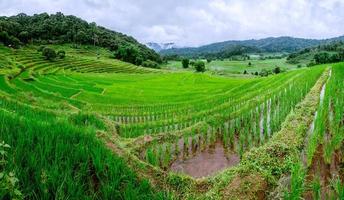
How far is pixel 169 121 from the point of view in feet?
37.2

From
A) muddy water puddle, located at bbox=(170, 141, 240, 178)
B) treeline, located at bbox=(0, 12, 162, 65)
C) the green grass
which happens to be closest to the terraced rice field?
muddy water puddle, located at bbox=(170, 141, 240, 178)

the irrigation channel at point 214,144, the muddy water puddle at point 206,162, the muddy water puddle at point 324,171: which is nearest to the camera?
the muddy water puddle at point 324,171

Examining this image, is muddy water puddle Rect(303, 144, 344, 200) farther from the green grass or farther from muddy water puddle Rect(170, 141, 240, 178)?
the green grass

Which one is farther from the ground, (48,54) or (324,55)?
(48,54)

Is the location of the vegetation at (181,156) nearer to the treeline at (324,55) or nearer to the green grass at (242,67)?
the green grass at (242,67)

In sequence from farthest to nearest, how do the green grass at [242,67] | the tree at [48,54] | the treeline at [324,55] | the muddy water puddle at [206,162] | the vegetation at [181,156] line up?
the green grass at [242,67] → the treeline at [324,55] → the tree at [48,54] → the muddy water puddle at [206,162] → the vegetation at [181,156]

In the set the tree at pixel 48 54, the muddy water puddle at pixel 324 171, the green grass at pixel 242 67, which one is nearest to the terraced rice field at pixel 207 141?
the muddy water puddle at pixel 324 171

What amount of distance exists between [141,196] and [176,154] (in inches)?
142

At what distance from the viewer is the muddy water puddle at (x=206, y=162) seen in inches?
245

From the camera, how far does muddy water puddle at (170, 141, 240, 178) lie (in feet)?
20.5

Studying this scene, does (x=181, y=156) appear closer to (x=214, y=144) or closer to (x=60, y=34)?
(x=214, y=144)

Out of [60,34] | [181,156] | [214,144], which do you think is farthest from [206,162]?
[60,34]

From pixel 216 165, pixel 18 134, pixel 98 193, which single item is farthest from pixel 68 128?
pixel 216 165

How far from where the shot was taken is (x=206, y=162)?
6.64 metres
